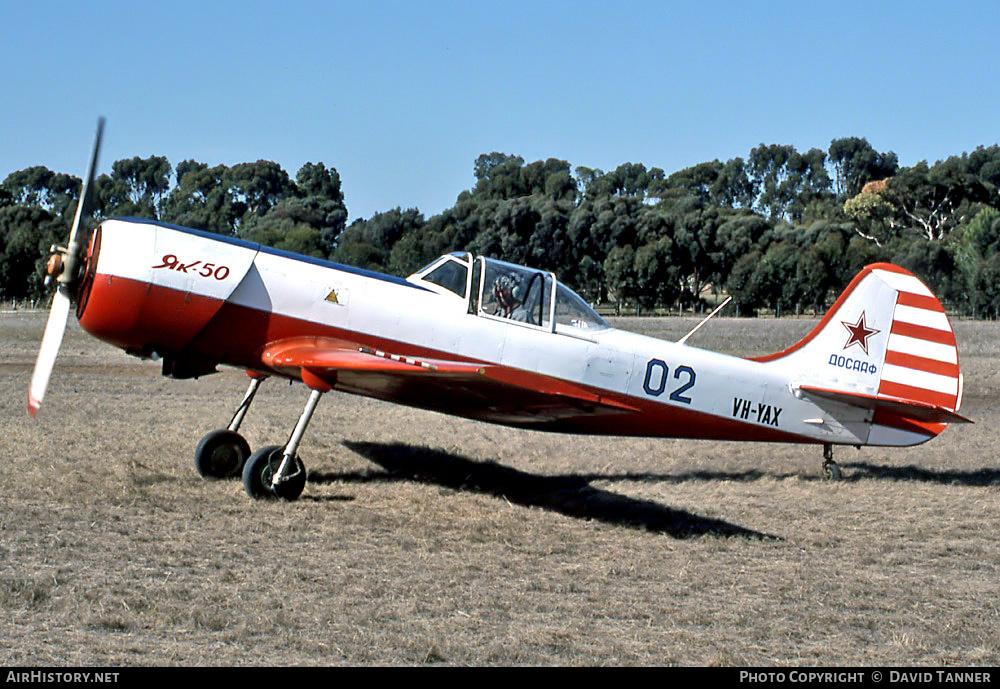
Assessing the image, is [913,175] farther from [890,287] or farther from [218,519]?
[218,519]

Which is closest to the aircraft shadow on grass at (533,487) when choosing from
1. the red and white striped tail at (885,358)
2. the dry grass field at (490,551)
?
the dry grass field at (490,551)

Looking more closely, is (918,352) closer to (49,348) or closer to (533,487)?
(533,487)

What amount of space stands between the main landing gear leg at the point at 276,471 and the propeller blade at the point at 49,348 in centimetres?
170

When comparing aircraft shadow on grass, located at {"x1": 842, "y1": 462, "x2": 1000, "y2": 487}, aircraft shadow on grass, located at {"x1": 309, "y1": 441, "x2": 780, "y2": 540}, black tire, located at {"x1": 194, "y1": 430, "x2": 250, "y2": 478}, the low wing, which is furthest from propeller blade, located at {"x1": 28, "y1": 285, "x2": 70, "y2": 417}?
aircraft shadow on grass, located at {"x1": 842, "y1": 462, "x2": 1000, "y2": 487}

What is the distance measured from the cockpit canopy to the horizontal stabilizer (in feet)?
8.79

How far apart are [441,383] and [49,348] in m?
3.30

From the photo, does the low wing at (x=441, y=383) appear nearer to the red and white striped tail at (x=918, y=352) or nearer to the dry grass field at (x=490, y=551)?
the dry grass field at (x=490, y=551)

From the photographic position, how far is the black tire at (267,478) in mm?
7488

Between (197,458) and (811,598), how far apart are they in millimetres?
5531

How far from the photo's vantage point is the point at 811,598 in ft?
17.8

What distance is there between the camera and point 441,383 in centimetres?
703

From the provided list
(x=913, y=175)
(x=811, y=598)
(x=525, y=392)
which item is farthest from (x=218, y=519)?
(x=913, y=175)

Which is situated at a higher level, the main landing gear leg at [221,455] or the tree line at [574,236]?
the tree line at [574,236]

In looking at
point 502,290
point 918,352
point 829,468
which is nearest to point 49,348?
point 502,290
